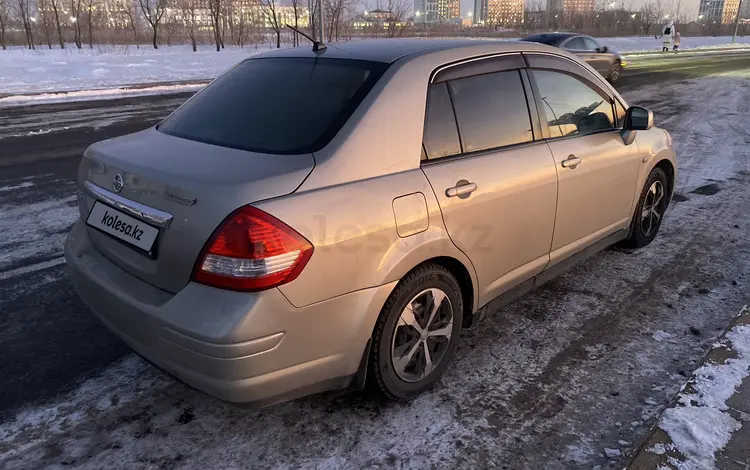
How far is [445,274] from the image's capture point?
2.88m

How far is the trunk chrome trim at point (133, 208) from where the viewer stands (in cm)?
237

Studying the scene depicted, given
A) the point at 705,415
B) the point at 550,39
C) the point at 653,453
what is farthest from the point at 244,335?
the point at 550,39

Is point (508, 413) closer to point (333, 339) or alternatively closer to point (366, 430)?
point (366, 430)

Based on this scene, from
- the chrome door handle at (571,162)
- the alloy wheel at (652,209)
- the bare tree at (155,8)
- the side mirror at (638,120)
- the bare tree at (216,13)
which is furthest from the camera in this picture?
the bare tree at (155,8)

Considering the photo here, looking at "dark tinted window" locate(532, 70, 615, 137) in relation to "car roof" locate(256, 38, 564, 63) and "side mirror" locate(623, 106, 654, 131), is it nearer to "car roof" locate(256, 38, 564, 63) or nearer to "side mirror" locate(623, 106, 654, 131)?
"side mirror" locate(623, 106, 654, 131)

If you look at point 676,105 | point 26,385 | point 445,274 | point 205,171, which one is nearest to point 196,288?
point 205,171

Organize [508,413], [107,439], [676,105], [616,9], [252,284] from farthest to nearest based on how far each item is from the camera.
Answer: [616,9], [676,105], [508,413], [107,439], [252,284]

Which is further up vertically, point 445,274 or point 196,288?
point 196,288

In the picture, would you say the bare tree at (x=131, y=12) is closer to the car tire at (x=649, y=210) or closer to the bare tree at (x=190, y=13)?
the bare tree at (x=190, y=13)

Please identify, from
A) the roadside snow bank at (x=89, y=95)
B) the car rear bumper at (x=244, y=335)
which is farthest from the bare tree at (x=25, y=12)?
the car rear bumper at (x=244, y=335)

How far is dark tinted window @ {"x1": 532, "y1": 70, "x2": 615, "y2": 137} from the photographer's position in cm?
361

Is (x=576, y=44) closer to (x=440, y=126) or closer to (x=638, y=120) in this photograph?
(x=638, y=120)

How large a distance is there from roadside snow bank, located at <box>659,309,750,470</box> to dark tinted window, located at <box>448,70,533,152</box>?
5.28 ft

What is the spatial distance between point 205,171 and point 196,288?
1.67 ft
